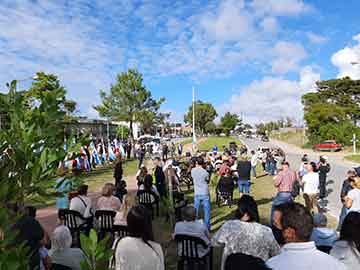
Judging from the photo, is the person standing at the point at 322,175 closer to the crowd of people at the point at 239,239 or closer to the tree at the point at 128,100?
the crowd of people at the point at 239,239

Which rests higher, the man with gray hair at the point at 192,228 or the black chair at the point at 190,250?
the man with gray hair at the point at 192,228

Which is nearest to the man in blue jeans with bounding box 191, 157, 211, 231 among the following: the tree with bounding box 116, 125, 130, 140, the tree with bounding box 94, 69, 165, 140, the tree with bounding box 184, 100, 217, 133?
the tree with bounding box 94, 69, 165, 140

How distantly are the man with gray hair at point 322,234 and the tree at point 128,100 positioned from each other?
3253 cm

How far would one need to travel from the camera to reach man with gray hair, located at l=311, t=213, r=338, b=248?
169 inches

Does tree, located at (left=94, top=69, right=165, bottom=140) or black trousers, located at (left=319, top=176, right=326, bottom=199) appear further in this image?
tree, located at (left=94, top=69, right=165, bottom=140)

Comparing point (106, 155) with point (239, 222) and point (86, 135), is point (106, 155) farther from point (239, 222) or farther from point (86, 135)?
point (86, 135)

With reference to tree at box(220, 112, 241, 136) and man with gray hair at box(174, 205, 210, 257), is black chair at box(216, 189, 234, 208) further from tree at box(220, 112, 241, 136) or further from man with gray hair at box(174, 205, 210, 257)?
tree at box(220, 112, 241, 136)

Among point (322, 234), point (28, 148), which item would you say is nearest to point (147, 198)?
point (322, 234)

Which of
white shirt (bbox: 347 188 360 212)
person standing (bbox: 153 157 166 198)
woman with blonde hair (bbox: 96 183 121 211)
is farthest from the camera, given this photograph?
person standing (bbox: 153 157 166 198)

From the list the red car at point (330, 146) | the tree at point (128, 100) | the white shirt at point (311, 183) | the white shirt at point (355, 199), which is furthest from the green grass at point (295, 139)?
the white shirt at point (355, 199)

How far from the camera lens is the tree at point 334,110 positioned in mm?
41938

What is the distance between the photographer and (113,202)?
6215 millimetres

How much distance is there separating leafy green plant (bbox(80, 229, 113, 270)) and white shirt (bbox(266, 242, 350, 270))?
1351 millimetres

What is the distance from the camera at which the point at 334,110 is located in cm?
4356
